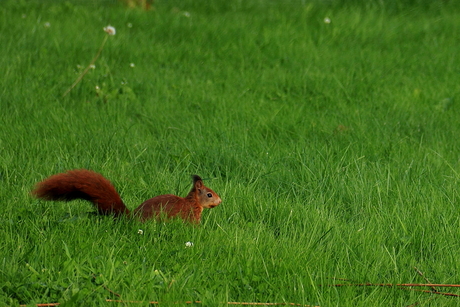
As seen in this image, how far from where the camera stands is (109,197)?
3215 mm

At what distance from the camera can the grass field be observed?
9.38ft

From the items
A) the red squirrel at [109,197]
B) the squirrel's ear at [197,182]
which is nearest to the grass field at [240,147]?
the red squirrel at [109,197]

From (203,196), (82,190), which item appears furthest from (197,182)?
(82,190)

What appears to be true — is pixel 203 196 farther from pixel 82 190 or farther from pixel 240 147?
pixel 240 147

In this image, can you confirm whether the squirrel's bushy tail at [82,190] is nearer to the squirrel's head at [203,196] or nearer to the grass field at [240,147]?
the grass field at [240,147]

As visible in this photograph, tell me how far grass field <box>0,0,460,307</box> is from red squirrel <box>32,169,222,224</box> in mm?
83

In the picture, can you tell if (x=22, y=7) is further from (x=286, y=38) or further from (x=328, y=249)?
(x=328, y=249)

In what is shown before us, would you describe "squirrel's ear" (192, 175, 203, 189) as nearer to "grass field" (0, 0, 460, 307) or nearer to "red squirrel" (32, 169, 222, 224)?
"red squirrel" (32, 169, 222, 224)

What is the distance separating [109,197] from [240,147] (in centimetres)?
157

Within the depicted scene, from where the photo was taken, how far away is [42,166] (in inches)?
165

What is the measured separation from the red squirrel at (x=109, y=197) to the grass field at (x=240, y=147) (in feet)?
0.27

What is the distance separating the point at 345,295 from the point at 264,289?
364mm

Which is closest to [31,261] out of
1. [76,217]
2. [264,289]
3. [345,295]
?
[76,217]

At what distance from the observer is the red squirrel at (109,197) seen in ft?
9.81
